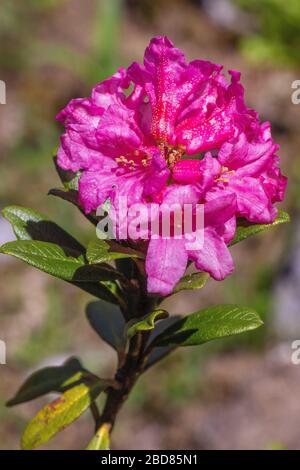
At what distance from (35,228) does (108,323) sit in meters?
0.32

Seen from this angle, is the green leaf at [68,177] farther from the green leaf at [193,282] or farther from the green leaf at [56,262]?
the green leaf at [193,282]

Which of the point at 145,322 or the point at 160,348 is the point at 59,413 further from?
the point at 145,322

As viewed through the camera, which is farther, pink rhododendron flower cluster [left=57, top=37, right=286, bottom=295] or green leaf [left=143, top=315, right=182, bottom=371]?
green leaf [left=143, top=315, right=182, bottom=371]

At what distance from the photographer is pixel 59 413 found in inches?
60.0

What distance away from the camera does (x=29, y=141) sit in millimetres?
4449

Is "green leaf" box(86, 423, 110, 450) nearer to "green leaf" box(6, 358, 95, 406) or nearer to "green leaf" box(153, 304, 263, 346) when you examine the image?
"green leaf" box(6, 358, 95, 406)

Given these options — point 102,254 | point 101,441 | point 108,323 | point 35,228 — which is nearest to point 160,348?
point 108,323

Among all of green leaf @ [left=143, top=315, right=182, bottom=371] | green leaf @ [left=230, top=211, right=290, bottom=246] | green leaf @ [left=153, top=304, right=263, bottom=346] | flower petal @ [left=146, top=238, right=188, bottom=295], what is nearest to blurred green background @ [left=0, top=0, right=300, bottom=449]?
green leaf @ [left=143, top=315, right=182, bottom=371]

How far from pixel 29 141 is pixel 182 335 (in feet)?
10.2

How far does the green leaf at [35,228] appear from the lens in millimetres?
1449

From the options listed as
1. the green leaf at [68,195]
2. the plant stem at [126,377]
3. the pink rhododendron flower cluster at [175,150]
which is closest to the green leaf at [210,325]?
the plant stem at [126,377]

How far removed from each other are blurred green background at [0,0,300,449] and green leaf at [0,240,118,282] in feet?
2.43

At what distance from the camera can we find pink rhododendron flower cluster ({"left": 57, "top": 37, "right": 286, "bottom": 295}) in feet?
3.93

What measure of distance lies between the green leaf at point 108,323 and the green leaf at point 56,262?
0.25 m
